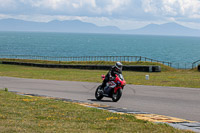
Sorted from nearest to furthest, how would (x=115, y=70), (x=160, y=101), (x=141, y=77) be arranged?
(x=115, y=70) → (x=160, y=101) → (x=141, y=77)

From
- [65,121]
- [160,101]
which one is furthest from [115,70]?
[65,121]

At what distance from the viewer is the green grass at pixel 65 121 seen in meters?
7.41

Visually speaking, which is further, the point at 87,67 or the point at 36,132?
the point at 87,67

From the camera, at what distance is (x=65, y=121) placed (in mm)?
8492

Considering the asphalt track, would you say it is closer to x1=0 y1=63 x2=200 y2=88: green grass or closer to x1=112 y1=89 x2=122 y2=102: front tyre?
x1=112 y1=89 x2=122 y2=102: front tyre

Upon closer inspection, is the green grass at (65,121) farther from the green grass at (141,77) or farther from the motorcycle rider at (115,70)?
the green grass at (141,77)

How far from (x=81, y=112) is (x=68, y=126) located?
2.22m

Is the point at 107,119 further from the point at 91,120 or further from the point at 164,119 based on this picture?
the point at 164,119

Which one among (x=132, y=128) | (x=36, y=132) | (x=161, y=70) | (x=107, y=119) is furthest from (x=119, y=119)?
(x=161, y=70)

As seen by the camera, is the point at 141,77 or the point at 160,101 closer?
the point at 160,101

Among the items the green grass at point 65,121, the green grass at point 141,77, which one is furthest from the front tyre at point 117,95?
the green grass at point 141,77

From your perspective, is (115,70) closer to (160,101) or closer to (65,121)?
(160,101)

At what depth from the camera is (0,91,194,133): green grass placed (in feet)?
24.3

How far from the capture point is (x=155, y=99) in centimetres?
1445
